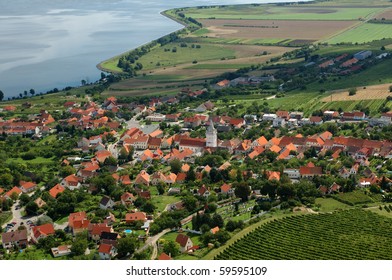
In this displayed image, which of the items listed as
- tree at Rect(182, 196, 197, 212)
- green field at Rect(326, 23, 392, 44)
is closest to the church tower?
tree at Rect(182, 196, 197, 212)

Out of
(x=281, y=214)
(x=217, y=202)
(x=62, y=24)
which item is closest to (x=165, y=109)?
(x=217, y=202)

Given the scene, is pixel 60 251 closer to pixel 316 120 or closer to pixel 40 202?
pixel 40 202

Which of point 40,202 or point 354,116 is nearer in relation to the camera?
point 40,202

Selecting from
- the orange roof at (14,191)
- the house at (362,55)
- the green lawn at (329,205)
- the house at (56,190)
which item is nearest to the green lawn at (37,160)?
the orange roof at (14,191)

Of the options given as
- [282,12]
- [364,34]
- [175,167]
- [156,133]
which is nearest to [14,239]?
[175,167]

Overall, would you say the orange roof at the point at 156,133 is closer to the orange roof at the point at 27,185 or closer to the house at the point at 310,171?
the orange roof at the point at 27,185
